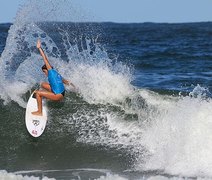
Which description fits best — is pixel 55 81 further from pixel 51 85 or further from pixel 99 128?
pixel 99 128

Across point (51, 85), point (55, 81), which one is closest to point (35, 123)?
point (51, 85)

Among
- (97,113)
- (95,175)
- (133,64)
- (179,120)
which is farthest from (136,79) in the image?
(95,175)

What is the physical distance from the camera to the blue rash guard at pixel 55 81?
11059mm

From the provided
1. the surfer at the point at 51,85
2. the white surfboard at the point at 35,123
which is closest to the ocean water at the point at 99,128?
the white surfboard at the point at 35,123

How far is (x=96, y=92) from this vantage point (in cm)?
1428

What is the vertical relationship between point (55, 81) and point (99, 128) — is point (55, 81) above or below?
A: above

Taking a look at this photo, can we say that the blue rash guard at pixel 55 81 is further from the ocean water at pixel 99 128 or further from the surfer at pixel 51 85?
the ocean water at pixel 99 128

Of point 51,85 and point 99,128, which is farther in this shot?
point 99,128

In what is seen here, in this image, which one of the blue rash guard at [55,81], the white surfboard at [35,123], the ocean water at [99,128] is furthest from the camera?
the white surfboard at [35,123]

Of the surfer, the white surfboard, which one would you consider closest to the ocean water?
the white surfboard

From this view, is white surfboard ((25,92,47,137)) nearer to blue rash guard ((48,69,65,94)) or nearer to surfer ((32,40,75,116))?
surfer ((32,40,75,116))

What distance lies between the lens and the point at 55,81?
11.1m

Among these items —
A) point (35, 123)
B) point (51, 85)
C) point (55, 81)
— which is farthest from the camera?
point (35, 123)

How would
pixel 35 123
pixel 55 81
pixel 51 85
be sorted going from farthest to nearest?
pixel 35 123, pixel 51 85, pixel 55 81
